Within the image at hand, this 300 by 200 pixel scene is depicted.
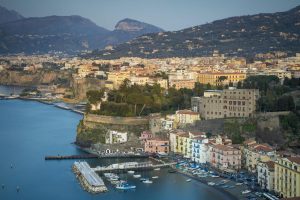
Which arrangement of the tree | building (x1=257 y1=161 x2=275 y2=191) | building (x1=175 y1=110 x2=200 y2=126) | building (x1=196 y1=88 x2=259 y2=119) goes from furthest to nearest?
the tree
building (x1=175 y1=110 x2=200 y2=126)
building (x1=196 y1=88 x2=259 y2=119)
building (x1=257 y1=161 x2=275 y2=191)

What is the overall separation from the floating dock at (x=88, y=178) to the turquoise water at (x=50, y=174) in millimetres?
130

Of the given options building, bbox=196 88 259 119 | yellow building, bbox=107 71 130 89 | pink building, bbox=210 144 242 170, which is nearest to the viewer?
pink building, bbox=210 144 242 170

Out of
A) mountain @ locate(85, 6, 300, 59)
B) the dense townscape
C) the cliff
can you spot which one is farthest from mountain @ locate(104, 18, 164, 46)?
the cliff

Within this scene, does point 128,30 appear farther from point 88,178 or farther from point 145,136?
point 88,178

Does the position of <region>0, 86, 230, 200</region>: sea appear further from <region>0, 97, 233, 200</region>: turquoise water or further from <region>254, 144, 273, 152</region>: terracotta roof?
<region>254, 144, 273, 152</region>: terracotta roof

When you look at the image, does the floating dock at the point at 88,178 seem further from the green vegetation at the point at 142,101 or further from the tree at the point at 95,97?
the tree at the point at 95,97

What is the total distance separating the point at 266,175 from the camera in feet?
39.2

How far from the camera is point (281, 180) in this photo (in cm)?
1135

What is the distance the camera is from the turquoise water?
12.1 m

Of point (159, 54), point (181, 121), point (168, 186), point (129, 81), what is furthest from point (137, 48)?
point (168, 186)

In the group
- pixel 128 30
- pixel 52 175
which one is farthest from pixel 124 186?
pixel 128 30

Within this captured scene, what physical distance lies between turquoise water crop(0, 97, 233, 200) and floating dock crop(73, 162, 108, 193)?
0.13 m

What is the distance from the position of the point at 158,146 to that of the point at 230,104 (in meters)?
2.20

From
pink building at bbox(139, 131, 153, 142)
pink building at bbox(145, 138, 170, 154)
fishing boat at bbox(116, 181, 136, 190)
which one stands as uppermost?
pink building at bbox(139, 131, 153, 142)
